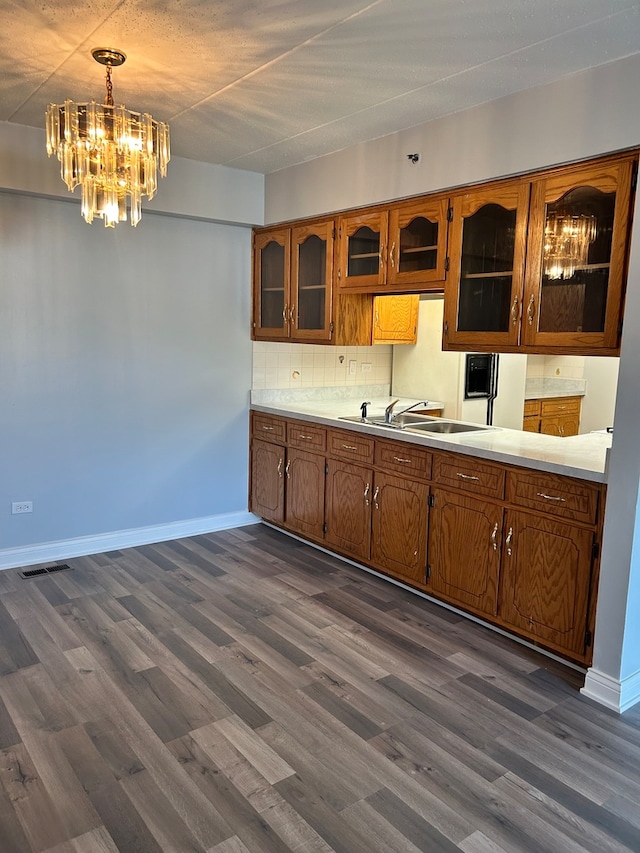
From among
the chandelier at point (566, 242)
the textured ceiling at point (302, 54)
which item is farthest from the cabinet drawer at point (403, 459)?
the textured ceiling at point (302, 54)

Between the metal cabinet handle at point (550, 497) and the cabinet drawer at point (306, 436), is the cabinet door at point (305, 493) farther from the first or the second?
the metal cabinet handle at point (550, 497)

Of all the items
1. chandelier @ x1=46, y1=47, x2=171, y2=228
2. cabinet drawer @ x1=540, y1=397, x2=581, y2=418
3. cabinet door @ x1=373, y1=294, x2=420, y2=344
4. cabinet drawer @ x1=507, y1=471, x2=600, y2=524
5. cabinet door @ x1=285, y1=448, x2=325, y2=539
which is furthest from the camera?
cabinet drawer @ x1=540, y1=397, x2=581, y2=418

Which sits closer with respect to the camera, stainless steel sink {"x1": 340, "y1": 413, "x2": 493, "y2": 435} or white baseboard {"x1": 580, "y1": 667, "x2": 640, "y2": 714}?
white baseboard {"x1": 580, "y1": 667, "x2": 640, "y2": 714}

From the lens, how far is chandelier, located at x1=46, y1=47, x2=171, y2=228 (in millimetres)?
2424

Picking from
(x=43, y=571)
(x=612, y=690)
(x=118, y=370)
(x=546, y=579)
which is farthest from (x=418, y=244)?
(x=43, y=571)

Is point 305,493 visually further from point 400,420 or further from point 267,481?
point 400,420

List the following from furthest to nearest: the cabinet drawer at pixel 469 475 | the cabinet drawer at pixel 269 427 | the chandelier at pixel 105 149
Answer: the cabinet drawer at pixel 269 427 → the cabinet drawer at pixel 469 475 → the chandelier at pixel 105 149

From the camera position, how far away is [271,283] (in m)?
4.83

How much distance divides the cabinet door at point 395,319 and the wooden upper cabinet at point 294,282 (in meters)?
0.42

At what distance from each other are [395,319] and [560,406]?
1896 millimetres

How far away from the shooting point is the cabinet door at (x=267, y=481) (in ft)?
15.8

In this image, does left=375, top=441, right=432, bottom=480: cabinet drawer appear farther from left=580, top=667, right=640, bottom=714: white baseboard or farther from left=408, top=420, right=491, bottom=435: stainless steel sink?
left=580, top=667, right=640, bottom=714: white baseboard

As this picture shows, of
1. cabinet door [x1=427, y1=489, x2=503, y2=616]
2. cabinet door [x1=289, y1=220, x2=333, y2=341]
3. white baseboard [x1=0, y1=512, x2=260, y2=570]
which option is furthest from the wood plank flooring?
cabinet door [x1=289, y1=220, x2=333, y2=341]

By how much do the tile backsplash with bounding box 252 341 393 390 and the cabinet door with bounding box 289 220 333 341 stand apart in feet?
1.59
